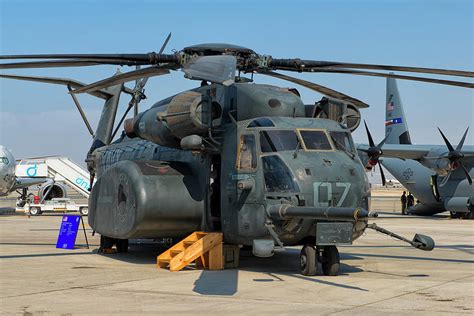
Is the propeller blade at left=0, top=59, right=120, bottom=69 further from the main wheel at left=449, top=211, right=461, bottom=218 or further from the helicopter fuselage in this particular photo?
the main wheel at left=449, top=211, right=461, bottom=218

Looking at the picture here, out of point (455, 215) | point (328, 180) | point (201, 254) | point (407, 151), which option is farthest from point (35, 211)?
point (328, 180)

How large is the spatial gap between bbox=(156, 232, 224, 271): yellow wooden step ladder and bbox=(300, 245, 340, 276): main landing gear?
1.73 metres

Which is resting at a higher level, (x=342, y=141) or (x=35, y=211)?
(x=342, y=141)

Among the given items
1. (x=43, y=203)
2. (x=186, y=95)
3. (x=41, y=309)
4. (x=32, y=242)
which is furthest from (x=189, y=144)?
(x=43, y=203)

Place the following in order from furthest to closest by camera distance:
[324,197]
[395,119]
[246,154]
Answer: [395,119]
[246,154]
[324,197]

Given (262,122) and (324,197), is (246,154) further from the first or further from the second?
(324,197)

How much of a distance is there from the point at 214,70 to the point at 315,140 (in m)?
3.46

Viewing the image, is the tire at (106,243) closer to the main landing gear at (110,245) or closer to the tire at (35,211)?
the main landing gear at (110,245)

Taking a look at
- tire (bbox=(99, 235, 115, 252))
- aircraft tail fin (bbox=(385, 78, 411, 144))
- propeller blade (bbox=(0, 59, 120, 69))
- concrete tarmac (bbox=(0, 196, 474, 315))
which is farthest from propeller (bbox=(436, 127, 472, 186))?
propeller blade (bbox=(0, 59, 120, 69))

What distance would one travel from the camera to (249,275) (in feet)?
37.7

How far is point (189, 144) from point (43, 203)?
Answer: 3234 cm

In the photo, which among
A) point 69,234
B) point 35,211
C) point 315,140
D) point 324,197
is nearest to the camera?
point 324,197

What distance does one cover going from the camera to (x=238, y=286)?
33.2 feet

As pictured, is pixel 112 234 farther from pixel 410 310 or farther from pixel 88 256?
pixel 410 310
